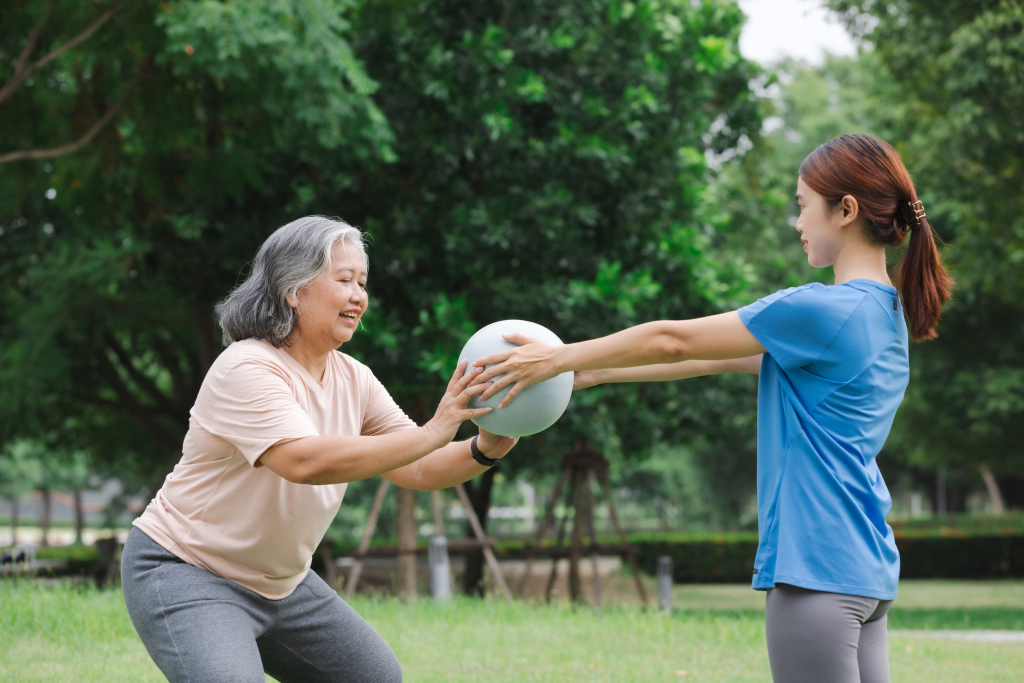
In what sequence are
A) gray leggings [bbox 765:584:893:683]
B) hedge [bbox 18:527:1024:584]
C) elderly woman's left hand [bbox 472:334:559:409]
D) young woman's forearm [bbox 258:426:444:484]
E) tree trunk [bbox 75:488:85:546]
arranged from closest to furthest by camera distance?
gray leggings [bbox 765:584:893:683] < young woman's forearm [bbox 258:426:444:484] < elderly woman's left hand [bbox 472:334:559:409] < hedge [bbox 18:527:1024:584] < tree trunk [bbox 75:488:85:546]

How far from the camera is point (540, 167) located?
10.2m

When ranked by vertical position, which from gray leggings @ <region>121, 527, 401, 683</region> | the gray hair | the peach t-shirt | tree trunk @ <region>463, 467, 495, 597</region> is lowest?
tree trunk @ <region>463, 467, 495, 597</region>

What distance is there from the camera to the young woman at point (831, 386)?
2.38 metres

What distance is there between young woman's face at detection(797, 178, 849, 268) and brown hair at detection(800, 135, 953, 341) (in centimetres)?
2

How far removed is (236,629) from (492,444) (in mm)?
1075

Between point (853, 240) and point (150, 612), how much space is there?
2.47m

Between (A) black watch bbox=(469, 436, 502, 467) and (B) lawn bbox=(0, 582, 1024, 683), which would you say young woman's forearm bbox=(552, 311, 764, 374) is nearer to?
(A) black watch bbox=(469, 436, 502, 467)

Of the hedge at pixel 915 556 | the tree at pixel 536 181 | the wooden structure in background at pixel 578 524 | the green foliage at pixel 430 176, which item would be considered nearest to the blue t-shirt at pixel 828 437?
the green foliage at pixel 430 176

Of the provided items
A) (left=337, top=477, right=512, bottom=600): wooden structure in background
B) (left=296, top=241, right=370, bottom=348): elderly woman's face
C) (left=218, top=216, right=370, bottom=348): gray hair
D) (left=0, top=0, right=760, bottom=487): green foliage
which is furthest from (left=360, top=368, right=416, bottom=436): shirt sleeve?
(left=337, top=477, right=512, bottom=600): wooden structure in background

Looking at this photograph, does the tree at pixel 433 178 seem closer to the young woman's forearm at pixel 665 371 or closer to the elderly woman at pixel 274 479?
the elderly woman at pixel 274 479

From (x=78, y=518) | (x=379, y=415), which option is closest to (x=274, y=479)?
(x=379, y=415)

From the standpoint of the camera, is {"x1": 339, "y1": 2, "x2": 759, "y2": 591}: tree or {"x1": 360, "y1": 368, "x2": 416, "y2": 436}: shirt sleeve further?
{"x1": 339, "y1": 2, "x2": 759, "y2": 591}: tree

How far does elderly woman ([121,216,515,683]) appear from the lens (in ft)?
9.25

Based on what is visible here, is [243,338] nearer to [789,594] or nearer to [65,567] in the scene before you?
[789,594]
